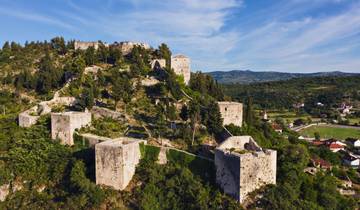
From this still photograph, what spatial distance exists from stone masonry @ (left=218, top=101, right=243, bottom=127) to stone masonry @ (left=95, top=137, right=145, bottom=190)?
1207 cm

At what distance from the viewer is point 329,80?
15038 cm

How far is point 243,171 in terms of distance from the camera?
72.5ft

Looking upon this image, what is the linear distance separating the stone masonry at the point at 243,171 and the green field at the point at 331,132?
47.3 metres

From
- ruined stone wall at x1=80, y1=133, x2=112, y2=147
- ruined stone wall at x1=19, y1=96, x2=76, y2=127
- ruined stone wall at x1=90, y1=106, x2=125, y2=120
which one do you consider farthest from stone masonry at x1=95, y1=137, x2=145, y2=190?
ruined stone wall at x1=19, y1=96, x2=76, y2=127

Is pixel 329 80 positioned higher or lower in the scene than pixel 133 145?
higher

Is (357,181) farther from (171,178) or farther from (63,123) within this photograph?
(63,123)

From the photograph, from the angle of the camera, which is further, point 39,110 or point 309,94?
point 309,94

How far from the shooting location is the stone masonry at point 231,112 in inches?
1318

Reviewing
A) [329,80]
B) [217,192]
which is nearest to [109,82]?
[217,192]

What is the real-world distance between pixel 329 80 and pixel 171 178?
144 metres

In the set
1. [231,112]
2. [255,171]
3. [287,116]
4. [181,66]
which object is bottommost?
[287,116]

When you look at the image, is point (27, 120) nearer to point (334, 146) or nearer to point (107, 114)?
point (107, 114)

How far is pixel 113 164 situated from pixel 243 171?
924 cm

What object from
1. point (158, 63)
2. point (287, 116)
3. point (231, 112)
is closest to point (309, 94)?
point (287, 116)
